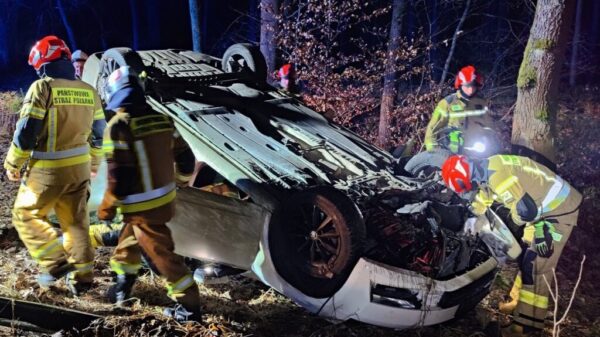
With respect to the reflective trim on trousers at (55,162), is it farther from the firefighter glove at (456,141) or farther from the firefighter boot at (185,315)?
the firefighter glove at (456,141)

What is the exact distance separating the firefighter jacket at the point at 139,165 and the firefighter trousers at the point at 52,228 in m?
0.62

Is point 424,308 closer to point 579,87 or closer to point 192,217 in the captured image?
point 192,217

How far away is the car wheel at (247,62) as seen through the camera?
17.4ft

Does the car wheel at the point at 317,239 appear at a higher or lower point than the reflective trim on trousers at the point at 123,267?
higher

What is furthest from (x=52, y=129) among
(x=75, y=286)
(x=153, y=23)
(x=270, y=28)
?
(x=153, y=23)

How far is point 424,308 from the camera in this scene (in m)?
3.05

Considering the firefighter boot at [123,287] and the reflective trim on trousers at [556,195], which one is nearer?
the firefighter boot at [123,287]

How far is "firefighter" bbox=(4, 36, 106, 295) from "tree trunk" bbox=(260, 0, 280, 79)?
16.5 feet

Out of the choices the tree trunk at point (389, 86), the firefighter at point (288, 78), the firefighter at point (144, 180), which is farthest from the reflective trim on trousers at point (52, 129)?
the tree trunk at point (389, 86)

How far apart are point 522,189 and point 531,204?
122 millimetres

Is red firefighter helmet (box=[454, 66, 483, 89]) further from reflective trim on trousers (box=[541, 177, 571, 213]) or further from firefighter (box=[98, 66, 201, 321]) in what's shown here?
firefighter (box=[98, 66, 201, 321])

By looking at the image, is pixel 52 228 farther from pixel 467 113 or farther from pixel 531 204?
pixel 467 113

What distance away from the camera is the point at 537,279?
3.79 metres

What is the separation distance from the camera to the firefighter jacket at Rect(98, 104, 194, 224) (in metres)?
2.94
